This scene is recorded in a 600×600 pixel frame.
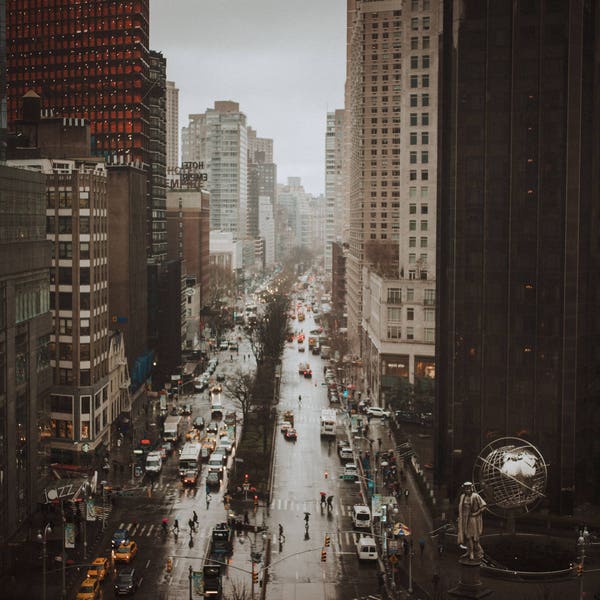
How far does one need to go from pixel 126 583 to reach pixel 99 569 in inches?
137

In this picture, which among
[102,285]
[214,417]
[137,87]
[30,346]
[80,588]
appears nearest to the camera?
[80,588]

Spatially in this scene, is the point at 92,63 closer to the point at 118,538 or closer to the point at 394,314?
the point at 394,314

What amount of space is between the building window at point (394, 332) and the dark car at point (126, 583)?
221 feet

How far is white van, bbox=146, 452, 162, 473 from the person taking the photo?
86.0m

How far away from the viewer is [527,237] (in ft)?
240

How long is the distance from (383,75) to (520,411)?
109 meters

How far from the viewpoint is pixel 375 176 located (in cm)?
17225

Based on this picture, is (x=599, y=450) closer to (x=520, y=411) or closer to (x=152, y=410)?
(x=520, y=411)

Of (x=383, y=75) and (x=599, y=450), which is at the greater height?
(x=383, y=75)

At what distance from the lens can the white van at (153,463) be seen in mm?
86000

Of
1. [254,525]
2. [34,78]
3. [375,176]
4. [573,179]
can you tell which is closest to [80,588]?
[254,525]

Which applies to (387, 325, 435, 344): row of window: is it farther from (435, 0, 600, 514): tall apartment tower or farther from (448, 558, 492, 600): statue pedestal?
(448, 558, 492, 600): statue pedestal

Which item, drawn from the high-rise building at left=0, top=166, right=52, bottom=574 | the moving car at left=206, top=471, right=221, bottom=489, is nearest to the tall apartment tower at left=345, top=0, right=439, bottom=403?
the moving car at left=206, top=471, right=221, bottom=489

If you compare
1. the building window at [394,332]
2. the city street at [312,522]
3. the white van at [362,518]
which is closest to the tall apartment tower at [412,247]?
the building window at [394,332]
